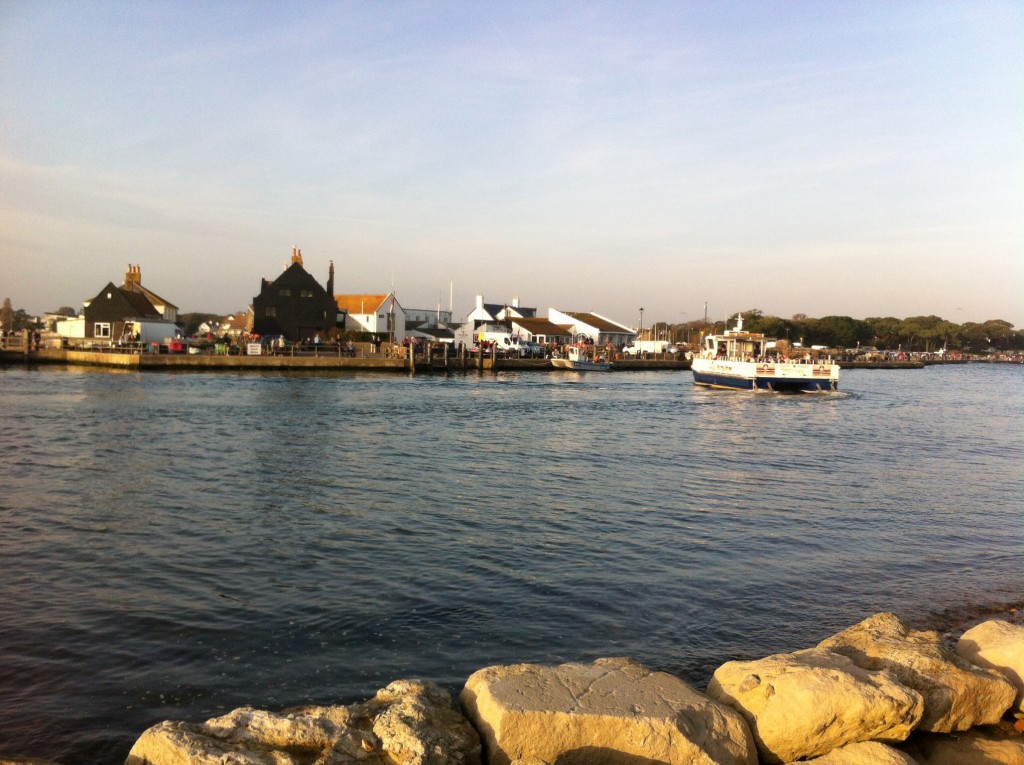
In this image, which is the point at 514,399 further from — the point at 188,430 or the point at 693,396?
the point at 188,430

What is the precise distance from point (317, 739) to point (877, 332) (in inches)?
6663

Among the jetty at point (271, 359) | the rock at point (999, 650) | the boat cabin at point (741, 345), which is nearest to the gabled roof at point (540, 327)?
the jetty at point (271, 359)

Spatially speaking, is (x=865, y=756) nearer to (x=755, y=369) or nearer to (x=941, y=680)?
(x=941, y=680)

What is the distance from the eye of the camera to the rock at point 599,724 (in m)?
5.30

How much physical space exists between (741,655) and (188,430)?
74.8ft

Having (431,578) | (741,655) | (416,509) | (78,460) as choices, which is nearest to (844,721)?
(741,655)

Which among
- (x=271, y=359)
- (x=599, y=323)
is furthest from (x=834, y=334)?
(x=271, y=359)

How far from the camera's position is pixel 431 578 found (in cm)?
1087

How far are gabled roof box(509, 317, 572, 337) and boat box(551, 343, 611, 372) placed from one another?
21430 millimetres

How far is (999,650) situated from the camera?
23.9 ft

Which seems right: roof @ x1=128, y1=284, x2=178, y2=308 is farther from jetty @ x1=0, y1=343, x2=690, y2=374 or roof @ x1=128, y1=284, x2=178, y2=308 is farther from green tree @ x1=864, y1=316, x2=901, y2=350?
green tree @ x1=864, y1=316, x2=901, y2=350

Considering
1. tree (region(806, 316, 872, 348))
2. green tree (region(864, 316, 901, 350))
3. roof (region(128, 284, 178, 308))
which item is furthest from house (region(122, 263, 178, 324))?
green tree (region(864, 316, 901, 350))

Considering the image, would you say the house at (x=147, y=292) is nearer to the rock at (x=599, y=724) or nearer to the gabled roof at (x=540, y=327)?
the gabled roof at (x=540, y=327)

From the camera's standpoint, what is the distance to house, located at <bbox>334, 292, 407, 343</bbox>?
263 feet
